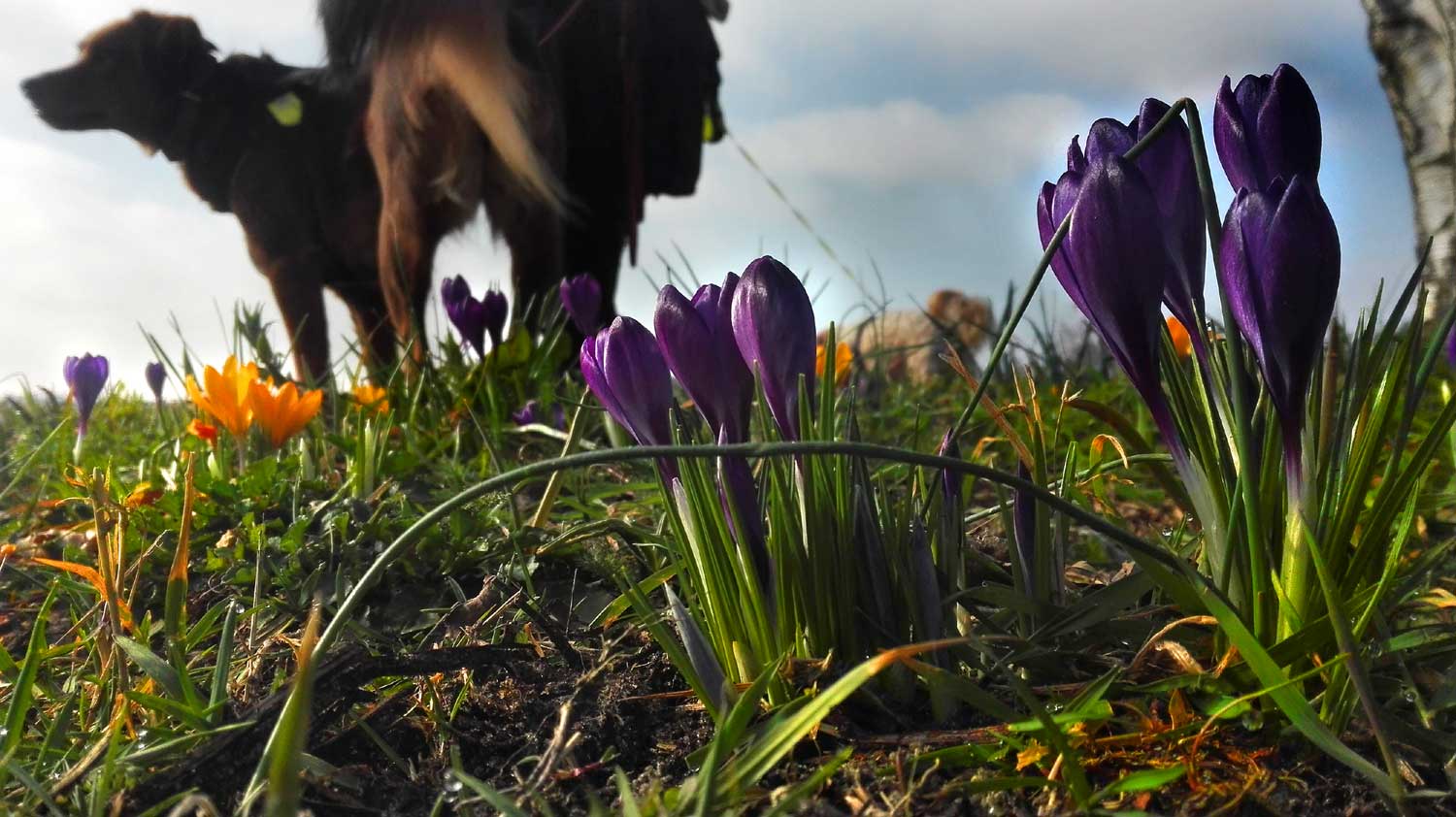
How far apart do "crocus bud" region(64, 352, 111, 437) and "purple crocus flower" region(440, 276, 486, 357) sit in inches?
28.5

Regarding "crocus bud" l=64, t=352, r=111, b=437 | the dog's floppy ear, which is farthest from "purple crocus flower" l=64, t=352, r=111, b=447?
the dog's floppy ear

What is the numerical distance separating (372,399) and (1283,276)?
1887 mm

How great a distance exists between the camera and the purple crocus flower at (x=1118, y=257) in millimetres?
653

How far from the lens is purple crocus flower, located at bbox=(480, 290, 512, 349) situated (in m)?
2.40

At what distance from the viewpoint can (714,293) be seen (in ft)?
2.69

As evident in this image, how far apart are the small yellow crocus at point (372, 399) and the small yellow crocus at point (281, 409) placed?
107 mm

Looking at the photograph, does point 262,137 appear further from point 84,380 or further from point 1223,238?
point 1223,238

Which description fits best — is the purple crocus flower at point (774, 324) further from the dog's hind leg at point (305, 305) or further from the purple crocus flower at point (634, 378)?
the dog's hind leg at point (305, 305)

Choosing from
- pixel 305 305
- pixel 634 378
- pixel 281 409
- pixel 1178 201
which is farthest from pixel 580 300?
pixel 305 305

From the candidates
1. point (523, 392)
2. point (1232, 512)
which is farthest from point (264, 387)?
point (1232, 512)

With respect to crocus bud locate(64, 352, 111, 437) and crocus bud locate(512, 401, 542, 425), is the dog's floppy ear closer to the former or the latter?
crocus bud locate(64, 352, 111, 437)

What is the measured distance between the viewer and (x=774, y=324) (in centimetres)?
76

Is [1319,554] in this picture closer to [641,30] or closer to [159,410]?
[159,410]

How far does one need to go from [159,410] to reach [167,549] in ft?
3.60
